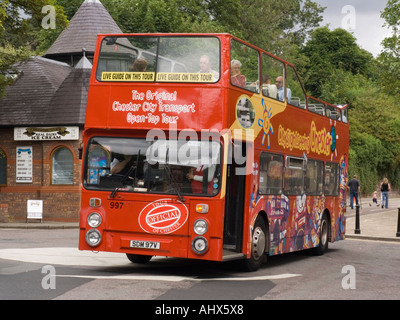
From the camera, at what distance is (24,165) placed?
113ft

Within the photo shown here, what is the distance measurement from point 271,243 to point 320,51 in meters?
66.5

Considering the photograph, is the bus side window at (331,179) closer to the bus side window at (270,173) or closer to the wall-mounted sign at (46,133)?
the bus side window at (270,173)

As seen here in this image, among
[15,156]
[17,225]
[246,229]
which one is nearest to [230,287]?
[246,229]

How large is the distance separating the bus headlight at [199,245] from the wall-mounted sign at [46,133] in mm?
21628

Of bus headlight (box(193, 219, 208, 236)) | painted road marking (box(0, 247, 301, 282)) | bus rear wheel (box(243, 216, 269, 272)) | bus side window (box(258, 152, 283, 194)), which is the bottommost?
painted road marking (box(0, 247, 301, 282))

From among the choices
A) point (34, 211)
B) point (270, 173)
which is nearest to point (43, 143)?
point (34, 211)

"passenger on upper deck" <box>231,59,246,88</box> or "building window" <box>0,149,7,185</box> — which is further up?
"passenger on upper deck" <box>231,59,246,88</box>

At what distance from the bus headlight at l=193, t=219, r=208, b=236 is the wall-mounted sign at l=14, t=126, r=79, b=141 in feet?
70.7

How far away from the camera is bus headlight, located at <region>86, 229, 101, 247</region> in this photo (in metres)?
12.9

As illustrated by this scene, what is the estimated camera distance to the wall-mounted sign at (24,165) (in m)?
34.4

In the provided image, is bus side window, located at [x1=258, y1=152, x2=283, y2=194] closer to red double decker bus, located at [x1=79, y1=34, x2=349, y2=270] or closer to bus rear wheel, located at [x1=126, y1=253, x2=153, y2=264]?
red double decker bus, located at [x1=79, y1=34, x2=349, y2=270]

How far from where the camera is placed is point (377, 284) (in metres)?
12.8

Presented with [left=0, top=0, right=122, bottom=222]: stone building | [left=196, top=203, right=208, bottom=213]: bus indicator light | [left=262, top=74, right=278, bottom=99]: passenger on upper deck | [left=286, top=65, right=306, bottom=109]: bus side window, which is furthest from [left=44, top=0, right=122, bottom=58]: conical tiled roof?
[left=196, top=203, right=208, bottom=213]: bus indicator light
